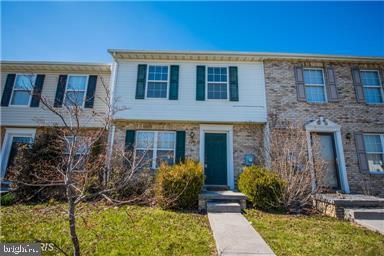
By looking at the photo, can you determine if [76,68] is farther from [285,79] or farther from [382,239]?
[382,239]

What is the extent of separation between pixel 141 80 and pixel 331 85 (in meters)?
8.73

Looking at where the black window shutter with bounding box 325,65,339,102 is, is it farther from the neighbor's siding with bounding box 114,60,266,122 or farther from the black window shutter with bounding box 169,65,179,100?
the black window shutter with bounding box 169,65,179,100

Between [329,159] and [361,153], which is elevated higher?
[361,153]

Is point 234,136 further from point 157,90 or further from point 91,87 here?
point 91,87

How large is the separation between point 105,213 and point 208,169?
4387mm

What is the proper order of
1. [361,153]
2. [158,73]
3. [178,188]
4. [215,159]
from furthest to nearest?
1. [158,73]
2. [215,159]
3. [361,153]
4. [178,188]

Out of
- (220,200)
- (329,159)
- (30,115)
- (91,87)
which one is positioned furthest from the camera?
(91,87)

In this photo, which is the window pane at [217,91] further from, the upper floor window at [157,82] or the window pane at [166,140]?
the window pane at [166,140]

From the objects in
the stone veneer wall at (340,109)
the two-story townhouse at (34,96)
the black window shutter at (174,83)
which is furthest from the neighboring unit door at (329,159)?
the two-story townhouse at (34,96)

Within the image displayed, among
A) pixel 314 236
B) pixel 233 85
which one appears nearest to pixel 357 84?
pixel 233 85

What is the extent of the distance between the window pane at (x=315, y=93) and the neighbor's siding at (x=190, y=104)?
212 centimetres

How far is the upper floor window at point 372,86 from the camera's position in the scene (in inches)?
358

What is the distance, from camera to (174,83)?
29.8 feet

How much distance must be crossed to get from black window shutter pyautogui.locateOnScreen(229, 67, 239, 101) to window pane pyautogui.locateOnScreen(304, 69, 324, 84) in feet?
10.6
